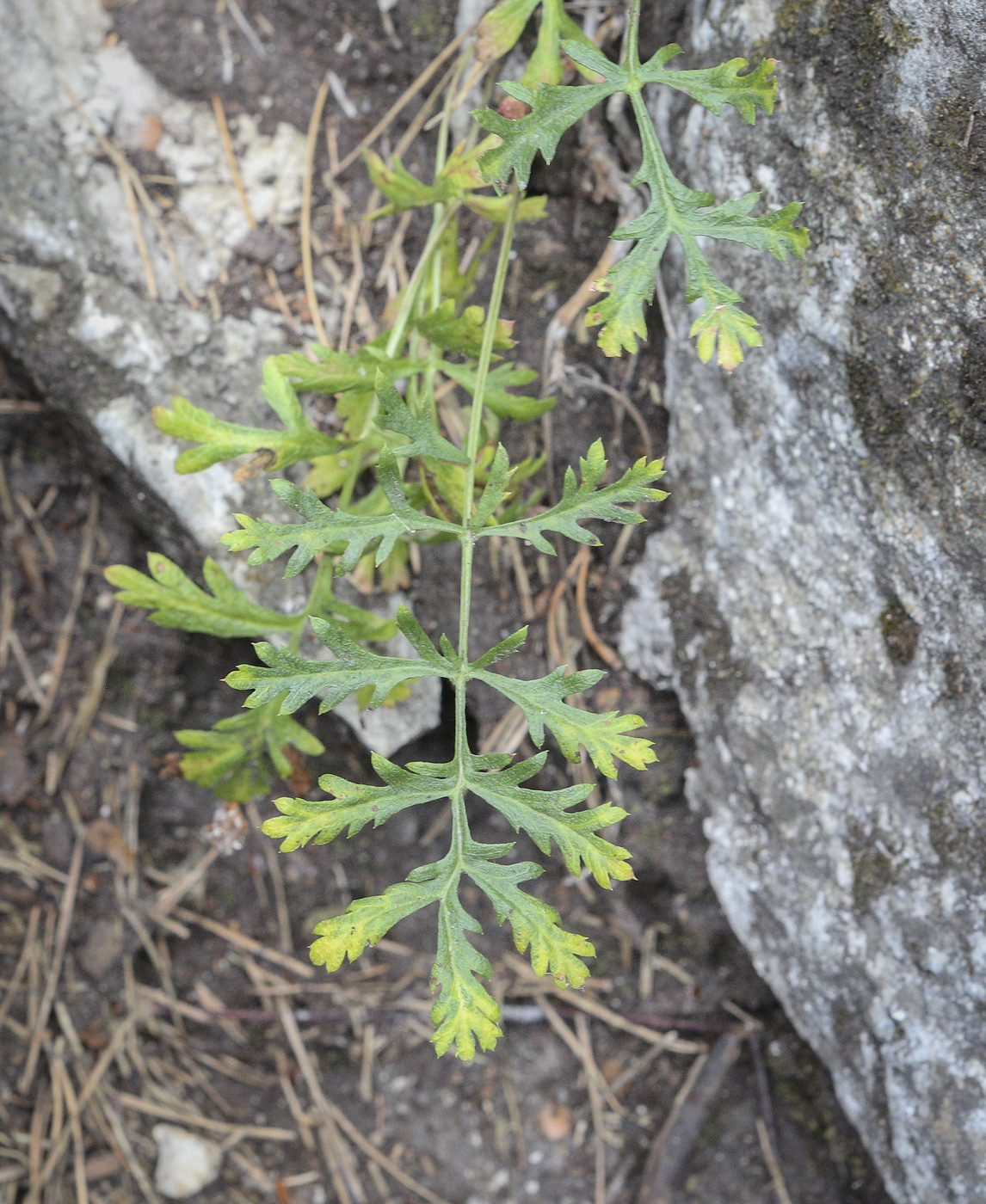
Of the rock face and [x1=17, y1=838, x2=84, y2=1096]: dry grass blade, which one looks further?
[x1=17, y1=838, x2=84, y2=1096]: dry grass blade

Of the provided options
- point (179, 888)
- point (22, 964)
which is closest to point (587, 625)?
point (179, 888)

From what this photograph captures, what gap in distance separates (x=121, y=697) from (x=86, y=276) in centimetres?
129

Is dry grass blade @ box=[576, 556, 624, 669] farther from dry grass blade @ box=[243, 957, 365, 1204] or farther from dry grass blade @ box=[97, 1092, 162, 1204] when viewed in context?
dry grass blade @ box=[97, 1092, 162, 1204]

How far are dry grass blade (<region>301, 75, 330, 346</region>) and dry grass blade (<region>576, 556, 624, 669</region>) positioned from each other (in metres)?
1.00

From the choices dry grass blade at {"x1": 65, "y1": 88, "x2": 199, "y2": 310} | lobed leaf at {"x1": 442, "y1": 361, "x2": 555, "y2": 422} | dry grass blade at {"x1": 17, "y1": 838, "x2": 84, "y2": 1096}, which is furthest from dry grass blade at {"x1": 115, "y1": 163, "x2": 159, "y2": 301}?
dry grass blade at {"x1": 17, "y1": 838, "x2": 84, "y2": 1096}

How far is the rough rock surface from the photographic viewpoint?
262 centimetres

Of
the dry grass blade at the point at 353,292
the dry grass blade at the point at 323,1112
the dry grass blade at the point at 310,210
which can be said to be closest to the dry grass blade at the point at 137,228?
the dry grass blade at the point at 310,210

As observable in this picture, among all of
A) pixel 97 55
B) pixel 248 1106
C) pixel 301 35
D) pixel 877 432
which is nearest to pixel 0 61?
pixel 97 55

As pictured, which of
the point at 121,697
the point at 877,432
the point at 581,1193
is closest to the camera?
the point at 877,432

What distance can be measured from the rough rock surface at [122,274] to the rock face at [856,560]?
970 mm

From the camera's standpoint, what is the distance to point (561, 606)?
266 cm

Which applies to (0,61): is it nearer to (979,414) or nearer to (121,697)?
(121,697)

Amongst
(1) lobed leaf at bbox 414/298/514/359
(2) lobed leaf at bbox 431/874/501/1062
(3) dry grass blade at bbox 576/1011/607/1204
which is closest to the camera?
(2) lobed leaf at bbox 431/874/501/1062

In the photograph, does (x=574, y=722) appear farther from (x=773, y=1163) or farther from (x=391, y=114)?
(x=391, y=114)
